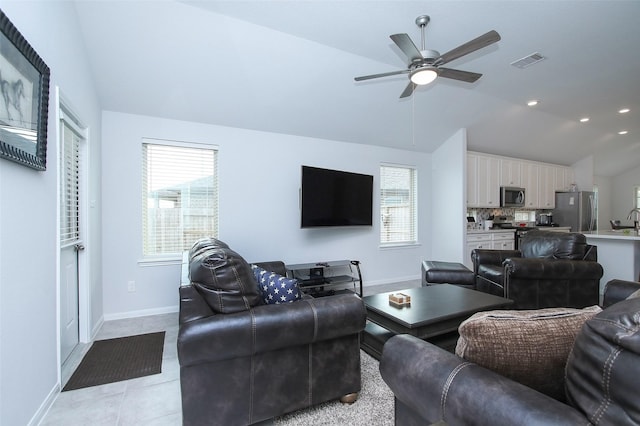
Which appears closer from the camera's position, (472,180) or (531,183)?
(472,180)

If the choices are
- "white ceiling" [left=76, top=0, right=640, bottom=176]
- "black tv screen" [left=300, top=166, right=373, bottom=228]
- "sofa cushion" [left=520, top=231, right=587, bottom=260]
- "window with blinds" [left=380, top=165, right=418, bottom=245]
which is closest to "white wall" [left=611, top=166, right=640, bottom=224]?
"white ceiling" [left=76, top=0, right=640, bottom=176]

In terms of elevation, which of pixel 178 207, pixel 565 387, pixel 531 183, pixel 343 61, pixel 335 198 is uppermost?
pixel 343 61

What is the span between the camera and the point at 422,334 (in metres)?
2.02

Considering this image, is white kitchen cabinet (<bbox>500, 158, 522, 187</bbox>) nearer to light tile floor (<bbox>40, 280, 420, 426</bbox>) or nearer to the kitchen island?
the kitchen island

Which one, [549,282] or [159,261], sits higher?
[159,261]

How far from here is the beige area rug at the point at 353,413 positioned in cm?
165

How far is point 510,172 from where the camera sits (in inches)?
243

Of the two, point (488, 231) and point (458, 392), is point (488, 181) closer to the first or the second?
point (488, 231)

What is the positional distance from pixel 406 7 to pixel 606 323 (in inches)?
108

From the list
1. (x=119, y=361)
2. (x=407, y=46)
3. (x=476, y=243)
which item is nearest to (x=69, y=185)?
(x=119, y=361)

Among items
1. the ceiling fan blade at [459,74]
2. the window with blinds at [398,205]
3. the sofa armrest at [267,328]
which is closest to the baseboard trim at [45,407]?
the sofa armrest at [267,328]

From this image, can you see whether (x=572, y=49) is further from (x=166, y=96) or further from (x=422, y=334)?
(x=166, y=96)

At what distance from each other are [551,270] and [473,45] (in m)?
2.48

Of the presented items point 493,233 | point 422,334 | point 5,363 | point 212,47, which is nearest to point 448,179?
point 493,233
